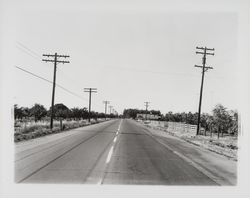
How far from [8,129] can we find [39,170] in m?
3.00

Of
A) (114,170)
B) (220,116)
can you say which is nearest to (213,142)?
(114,170)

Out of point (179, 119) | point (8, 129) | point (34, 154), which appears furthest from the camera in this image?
point (179, 119)

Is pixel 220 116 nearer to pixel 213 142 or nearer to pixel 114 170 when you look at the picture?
pixel 213 142

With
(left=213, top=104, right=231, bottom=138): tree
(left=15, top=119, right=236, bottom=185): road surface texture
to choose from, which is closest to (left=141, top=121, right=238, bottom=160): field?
(left=15, top=119, right=236, bottom=185): road surface texture

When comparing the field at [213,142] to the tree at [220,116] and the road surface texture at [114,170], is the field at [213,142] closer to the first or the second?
the road surface texture at [114,170]

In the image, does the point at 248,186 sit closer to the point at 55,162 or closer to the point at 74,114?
the point at 55,162

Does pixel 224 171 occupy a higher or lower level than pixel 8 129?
lower

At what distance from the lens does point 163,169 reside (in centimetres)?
994

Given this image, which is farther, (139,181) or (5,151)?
(5,151)

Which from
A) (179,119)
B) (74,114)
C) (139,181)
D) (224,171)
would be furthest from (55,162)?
(179,119)

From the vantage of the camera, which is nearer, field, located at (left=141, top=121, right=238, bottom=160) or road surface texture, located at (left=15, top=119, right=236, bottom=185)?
road surface texture, located at (left=15, top=119, right=236, bottom=185)

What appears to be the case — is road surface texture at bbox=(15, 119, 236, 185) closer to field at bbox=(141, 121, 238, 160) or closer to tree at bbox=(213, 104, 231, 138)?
field at bbox=(141, 121, 238, 160)

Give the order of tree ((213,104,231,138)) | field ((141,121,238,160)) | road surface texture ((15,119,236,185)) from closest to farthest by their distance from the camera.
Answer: road surface texture ((15,119,236,185)) → field ((141,121,238,160)) → tree ((213,104,231,138))

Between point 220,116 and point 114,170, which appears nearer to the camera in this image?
point 114,170
